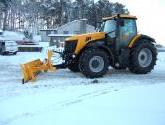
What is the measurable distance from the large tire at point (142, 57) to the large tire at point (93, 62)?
148 centimetres

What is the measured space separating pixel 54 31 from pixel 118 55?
222ft

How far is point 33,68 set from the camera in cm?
1647

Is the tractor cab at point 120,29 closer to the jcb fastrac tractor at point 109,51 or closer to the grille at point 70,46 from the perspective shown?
the jcb fastrac tractor at point 109,51

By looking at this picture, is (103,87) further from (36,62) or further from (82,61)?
(36,62)

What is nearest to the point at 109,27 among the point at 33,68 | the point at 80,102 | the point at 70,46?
the point at 70,46

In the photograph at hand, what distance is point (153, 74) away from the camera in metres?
18.3

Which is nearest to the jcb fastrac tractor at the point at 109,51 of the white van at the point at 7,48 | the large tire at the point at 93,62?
the large tire at the point at 93,62

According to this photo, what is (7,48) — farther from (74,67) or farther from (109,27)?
(109,27)

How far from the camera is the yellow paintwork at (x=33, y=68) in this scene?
1612 cm

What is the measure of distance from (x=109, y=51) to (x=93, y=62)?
889mm

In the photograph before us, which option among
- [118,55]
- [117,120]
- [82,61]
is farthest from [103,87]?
[117,120]

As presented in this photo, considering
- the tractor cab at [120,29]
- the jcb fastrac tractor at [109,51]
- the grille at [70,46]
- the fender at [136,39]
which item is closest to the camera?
the jcb fastrac tractor at [109,51]

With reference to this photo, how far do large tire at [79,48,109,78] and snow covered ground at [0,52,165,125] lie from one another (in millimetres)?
419

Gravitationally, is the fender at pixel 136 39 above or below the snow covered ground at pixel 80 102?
above
